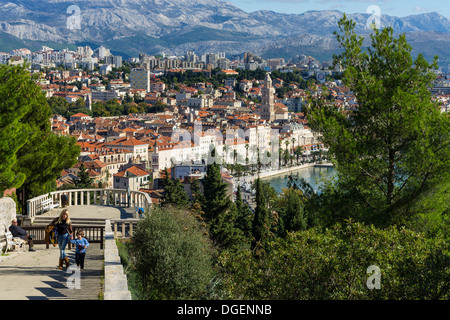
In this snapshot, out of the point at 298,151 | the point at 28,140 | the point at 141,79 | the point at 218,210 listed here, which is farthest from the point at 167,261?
the point at 141,79

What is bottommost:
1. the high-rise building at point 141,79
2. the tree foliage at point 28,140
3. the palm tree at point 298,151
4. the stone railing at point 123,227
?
the palm tree at point 298,151

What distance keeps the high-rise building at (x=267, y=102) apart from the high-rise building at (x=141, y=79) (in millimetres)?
25558

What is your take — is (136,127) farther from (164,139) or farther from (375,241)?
(375,241)

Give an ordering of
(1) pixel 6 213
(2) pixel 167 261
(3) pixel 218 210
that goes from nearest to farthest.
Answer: (2) pixel 167 261
(1) pixel 6 213
(3) pixel 218 210

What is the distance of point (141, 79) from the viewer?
9238 centimetres

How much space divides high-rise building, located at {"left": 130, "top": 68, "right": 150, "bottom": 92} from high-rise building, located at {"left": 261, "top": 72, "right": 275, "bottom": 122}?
1006 inches

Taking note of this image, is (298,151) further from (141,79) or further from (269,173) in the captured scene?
(141,79)

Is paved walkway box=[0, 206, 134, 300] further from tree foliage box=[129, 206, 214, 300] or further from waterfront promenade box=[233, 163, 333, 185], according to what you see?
waterfront promenade box=[233, 163, 333, 185]

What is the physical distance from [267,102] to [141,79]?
27.8 metres

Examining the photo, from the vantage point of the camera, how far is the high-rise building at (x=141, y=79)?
9200cm

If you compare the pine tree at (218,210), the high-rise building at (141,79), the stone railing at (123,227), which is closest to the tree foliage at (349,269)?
the stone railing at (123,227)

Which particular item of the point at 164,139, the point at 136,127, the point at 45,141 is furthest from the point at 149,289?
the point at 136,127

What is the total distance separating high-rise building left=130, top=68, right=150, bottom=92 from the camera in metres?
92.0

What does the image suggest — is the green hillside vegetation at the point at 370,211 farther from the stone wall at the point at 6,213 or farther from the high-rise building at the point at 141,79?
the high-rise building at the point at 141,79
